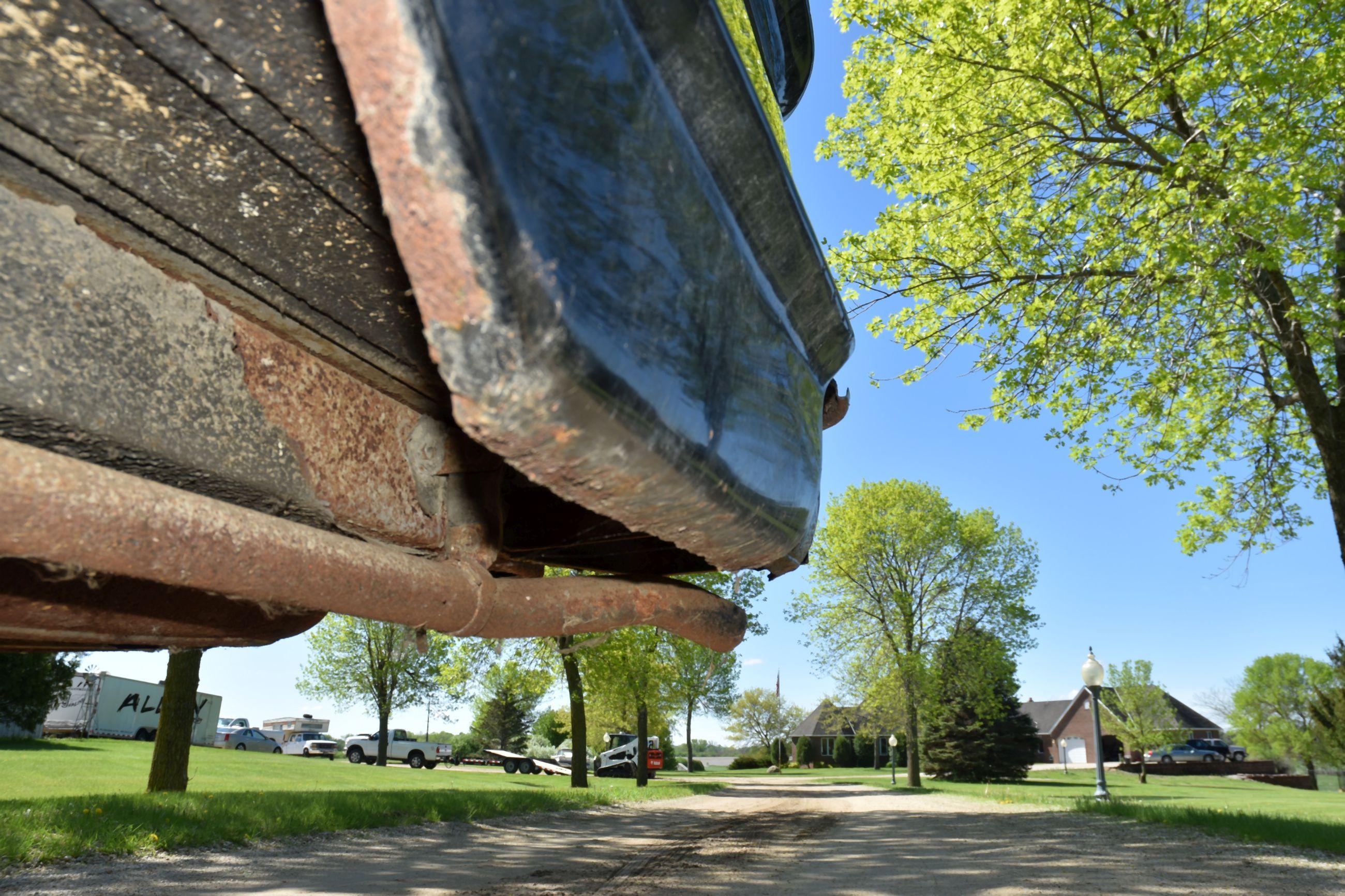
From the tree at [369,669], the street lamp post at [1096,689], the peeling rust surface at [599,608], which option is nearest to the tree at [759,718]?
the tree at [369,669]

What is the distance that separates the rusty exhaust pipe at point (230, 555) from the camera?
0.78 m

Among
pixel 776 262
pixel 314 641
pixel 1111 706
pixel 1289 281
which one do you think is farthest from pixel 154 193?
pixel 1111 706

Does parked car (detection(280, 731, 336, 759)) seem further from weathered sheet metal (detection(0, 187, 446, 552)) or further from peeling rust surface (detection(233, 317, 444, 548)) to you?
weathered sheet metal (detection(0, 187, 446, 552))

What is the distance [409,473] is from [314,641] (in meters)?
40.0

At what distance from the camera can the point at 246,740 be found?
38.0m

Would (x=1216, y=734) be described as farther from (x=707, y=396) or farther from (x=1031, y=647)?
(x=707, y=396)

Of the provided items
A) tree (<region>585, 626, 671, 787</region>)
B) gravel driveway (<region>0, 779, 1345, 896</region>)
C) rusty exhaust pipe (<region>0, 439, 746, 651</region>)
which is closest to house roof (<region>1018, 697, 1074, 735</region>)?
tree (<region>585, 626, 671, 787</region>)

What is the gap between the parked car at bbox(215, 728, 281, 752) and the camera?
37.3m

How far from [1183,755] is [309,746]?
5343 cm

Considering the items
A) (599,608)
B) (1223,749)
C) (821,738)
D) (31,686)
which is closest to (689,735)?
(821,738)

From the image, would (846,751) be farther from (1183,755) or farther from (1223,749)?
(1223,749)

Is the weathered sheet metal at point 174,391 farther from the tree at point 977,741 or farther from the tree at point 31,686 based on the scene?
the tree at point 977,741

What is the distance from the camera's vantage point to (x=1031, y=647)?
27.2 meters

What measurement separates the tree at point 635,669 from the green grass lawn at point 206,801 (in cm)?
227
